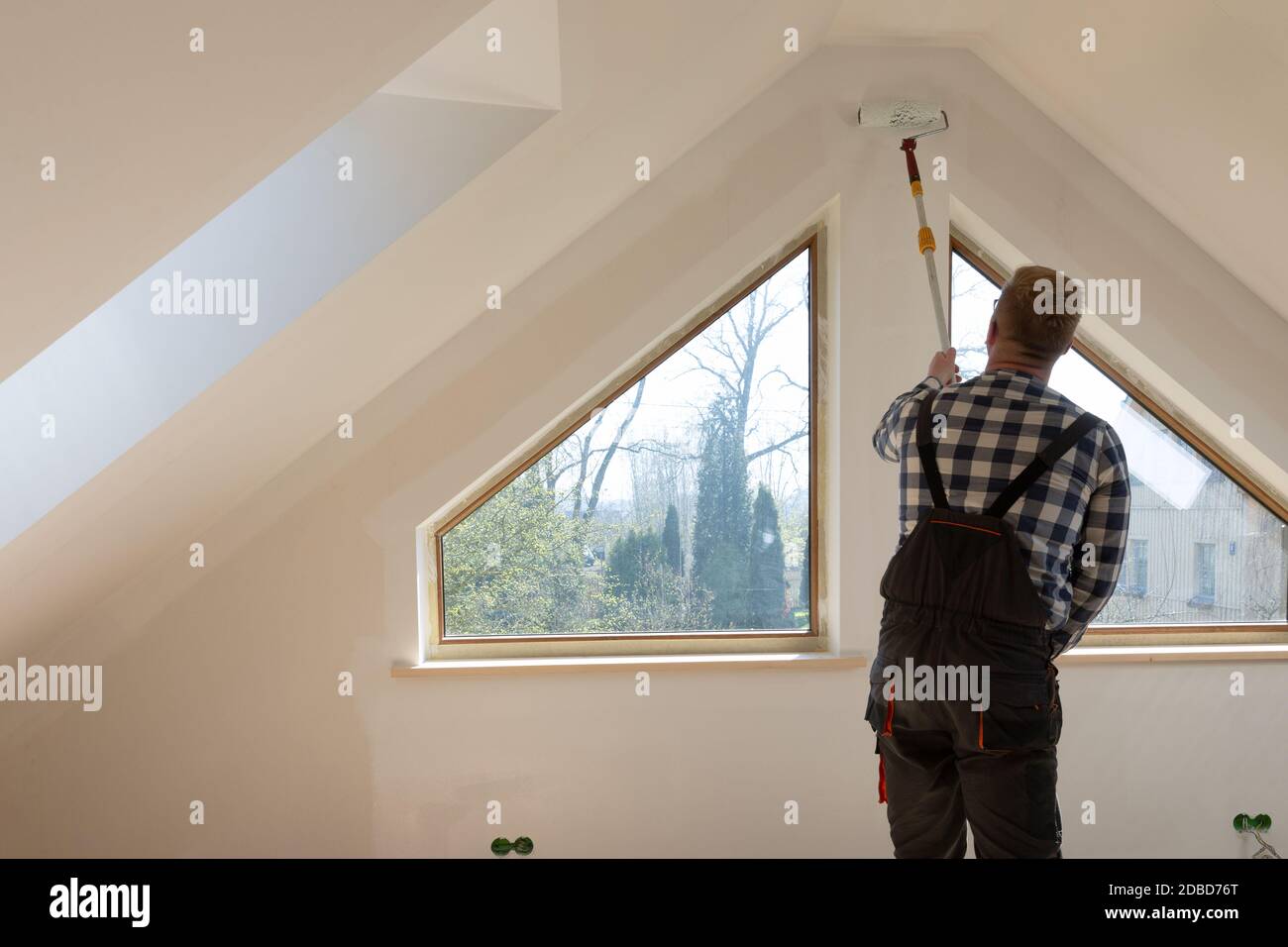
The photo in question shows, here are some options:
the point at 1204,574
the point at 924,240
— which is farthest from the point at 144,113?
the point at 1204,574

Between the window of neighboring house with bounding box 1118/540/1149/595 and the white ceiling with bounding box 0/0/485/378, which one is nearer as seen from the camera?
the white ceiling with bounding box 0/0/485/378

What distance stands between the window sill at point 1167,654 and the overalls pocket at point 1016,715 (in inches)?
51.2

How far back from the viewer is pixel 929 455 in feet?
5.04

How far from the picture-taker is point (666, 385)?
9.05 feet

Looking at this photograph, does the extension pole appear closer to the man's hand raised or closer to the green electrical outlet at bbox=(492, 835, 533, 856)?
the man's hand raised

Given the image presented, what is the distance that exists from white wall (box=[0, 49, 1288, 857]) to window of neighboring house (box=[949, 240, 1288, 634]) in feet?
0.52

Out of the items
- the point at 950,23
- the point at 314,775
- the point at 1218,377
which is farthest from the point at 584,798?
the point at 950,23

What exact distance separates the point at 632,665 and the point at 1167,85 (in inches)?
78.4

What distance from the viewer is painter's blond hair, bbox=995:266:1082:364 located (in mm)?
1558

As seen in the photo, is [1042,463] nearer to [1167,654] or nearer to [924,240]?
[924,240]

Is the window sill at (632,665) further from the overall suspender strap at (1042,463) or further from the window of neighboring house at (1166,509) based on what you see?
the overall suspender strap at (1042,463)

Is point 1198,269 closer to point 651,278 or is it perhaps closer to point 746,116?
point 746,116

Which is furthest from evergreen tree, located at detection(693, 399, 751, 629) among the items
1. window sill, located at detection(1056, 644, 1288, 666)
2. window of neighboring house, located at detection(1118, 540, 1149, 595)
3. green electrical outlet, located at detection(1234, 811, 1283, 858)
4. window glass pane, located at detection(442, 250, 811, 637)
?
green electrical outlet, located at detection(1234, 811, 1283, 858)
